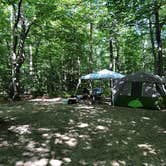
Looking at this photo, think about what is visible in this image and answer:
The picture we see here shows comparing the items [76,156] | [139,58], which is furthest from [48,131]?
[139,58]

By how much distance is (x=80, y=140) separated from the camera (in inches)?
240

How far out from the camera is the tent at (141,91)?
1198 centimetres

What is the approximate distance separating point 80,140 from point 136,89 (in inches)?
275

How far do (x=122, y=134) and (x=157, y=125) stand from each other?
5.65 ft

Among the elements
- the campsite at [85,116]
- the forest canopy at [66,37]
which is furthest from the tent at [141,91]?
the forest canopy at [66,37]

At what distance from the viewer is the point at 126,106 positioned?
41.3 feet

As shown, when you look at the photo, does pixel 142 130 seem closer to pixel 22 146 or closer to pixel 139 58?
pixel 22 146

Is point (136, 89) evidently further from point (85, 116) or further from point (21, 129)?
point (21, 129)

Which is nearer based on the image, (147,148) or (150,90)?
(147,148)

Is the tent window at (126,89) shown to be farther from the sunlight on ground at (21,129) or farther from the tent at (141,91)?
the sunlight on ground at (21,129)

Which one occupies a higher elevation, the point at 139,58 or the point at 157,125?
the point at 139,58

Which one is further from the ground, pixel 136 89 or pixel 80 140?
pixel 136 89

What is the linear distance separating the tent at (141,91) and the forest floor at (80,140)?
11.1 feet

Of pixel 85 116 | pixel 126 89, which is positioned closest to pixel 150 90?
pixel 126 89
